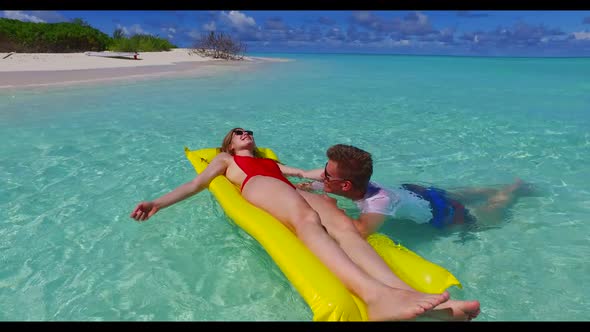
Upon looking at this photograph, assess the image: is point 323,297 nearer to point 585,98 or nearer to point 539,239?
point 539,239

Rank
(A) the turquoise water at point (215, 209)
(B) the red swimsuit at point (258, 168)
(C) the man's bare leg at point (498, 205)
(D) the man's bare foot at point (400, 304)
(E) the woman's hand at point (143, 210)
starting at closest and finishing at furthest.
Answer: (D) the man's bare foot at point (400, 304) → (A) the turquoise water at point (215, 209) → (E) the woman's hand at point (143, 210) → (B) the red swimsuit at point (258, 168) → (C) the man's bare leg at point (498, 205)

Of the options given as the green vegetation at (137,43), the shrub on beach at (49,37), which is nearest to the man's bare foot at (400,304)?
the shrub on beach at (49,37)

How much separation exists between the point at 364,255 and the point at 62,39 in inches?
907

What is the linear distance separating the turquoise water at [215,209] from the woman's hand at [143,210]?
0.30m

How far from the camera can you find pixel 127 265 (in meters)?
2.45

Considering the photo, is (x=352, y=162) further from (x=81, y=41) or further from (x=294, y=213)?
A: (x=81, y=41)

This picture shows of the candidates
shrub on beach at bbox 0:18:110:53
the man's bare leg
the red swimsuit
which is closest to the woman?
the red swimsuit

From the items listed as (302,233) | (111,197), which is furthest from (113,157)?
(302,233)

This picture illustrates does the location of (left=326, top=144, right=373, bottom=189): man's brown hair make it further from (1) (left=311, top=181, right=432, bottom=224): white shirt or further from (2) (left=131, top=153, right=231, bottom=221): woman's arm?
(2) (left=131, top=153, right=231, bottom=221): woman's arm

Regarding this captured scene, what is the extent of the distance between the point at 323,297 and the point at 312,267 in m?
0.19

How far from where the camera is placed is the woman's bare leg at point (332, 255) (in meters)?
1.61

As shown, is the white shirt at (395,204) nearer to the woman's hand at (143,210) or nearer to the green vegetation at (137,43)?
the woman's hand at (143,210)

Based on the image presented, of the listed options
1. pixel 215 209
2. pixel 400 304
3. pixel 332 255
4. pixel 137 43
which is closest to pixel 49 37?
pixel 137 43

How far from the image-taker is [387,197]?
2.56 meters
